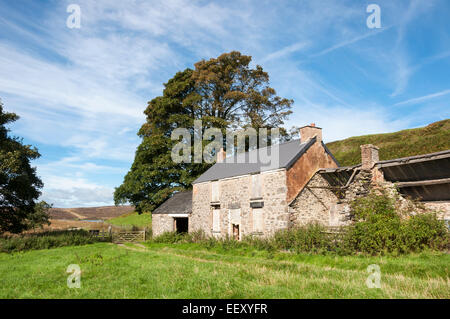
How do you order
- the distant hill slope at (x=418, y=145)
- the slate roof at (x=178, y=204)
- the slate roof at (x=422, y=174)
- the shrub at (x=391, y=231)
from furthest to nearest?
1. the distant hill slope at (x=418, y=145)
2. the slate roof at (x=178, y=204)
3. the slate roof at (x=422, y=174)
4. the shrub at (x=391, y=231)

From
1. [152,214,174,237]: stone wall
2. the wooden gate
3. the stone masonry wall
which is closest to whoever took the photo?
the stone masonry wall

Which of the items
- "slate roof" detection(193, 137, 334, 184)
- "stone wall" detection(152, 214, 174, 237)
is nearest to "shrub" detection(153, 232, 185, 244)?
"stone wall" detection(152, 214, 174, 237)

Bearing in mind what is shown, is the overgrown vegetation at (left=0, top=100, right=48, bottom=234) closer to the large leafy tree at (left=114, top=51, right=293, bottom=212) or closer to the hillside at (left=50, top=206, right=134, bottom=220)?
the large leafy tree at (left=114, top=51, right=293, bottom=212)

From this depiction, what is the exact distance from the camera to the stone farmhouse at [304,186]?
15492 mm

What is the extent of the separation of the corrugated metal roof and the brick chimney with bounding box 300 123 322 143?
0.37 metres

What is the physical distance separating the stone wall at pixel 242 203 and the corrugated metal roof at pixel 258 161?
1.46ft

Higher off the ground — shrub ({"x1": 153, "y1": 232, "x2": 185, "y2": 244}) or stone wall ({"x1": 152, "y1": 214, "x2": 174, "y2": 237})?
stone wall ({"x1": 152, "y1": 214, "x2": 174, "y2": 237})

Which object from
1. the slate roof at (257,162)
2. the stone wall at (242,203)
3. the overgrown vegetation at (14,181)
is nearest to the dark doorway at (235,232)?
the stone wall at (242,203)

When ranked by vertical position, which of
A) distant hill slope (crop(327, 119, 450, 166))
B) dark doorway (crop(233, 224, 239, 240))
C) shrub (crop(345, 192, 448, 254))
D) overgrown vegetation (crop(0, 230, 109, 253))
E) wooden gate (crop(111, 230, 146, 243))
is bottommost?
wooden gate (crop(111, 230, 146, 243))

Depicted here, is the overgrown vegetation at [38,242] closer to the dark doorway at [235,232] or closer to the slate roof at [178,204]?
the slate roof at [178,204]

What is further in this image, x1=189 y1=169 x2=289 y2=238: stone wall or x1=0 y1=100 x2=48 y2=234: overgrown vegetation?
x1=0 y1=100 x2=48 y2=234: overgrown vegetation

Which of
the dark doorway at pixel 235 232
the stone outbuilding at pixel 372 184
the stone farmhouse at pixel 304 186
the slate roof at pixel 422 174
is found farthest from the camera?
the dark doorway at pixel 235 232

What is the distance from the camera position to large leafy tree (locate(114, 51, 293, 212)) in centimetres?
3164
